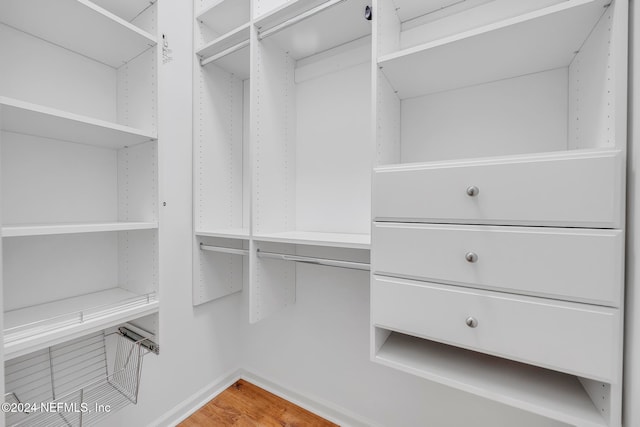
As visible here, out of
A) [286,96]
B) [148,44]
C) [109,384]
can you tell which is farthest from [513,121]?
[109,384]

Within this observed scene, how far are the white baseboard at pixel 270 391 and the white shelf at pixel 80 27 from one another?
1923mm

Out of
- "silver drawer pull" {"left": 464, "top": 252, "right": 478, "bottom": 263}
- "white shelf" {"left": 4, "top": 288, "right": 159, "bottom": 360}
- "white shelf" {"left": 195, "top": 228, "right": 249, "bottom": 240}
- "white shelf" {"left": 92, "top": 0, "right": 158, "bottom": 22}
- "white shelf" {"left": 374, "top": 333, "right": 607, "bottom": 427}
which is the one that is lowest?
"white shelf" {"left": 374, "top": 333, "right": 607, "bottom": 427}

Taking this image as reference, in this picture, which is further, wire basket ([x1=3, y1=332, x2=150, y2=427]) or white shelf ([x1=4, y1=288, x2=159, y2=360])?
wire basket ([x1=3, y1=332, x2=150, y2=427])

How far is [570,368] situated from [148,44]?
1920 mm

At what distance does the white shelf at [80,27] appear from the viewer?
102 centimetres

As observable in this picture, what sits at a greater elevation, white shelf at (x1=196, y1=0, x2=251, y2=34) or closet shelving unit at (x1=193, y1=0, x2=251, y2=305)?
white shelf at (x1=196, y1=0, x2=251, y2=34)

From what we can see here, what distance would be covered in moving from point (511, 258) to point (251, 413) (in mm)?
1691

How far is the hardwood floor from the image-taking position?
1611 mm

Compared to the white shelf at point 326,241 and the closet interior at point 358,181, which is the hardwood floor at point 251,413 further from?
the white shelf at point 326,241

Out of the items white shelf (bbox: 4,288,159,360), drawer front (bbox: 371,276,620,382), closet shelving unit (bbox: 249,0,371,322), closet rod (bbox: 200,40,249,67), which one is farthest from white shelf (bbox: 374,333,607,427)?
closet rod (bbox: 200,40,249,67)

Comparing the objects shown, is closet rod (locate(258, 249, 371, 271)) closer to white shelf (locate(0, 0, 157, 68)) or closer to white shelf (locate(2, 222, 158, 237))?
white shelf (locate(2, 222, 158, 237))

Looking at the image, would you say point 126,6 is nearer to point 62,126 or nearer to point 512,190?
point 62,126

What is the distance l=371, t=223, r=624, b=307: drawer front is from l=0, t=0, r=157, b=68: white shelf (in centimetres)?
131

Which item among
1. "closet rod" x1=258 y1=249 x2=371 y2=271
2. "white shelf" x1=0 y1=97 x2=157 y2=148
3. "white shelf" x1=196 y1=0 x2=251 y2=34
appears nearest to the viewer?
"white shelf" x1=0 y1=97 x2=157 y2=148
